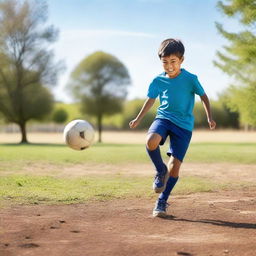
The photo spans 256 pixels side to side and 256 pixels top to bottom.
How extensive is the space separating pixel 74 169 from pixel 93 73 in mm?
31862

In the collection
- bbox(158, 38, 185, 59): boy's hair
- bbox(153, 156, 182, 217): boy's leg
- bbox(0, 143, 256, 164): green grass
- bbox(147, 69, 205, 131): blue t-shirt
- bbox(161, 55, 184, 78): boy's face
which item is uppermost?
bbox(158, 38, 185, 59): boy's hair

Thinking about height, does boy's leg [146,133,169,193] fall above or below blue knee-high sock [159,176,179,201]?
above

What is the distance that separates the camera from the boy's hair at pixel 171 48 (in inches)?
233

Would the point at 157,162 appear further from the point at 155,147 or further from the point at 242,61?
the point at 242,61

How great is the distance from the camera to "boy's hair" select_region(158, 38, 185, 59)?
5.92m

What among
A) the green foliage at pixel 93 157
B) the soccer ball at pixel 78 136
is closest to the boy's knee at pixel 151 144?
the soccer ball at pixel 78 136

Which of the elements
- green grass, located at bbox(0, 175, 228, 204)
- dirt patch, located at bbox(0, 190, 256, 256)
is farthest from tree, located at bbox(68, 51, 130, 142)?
dirt patch, located at bbox(0, 190, 256, 256)

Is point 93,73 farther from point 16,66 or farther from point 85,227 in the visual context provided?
point 85,227

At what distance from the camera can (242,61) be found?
23703mm

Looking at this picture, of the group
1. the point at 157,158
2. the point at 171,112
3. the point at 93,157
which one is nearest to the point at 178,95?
the point at 171,112

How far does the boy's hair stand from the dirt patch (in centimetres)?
208

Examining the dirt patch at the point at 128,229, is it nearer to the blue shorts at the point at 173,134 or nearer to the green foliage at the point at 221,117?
the blue shorts at the point at 173,134

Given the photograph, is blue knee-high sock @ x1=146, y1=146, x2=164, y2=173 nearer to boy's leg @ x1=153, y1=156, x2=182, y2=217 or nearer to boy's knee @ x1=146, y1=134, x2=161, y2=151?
boy's knee @ x1=146, y1=134, x2=161, y2=151

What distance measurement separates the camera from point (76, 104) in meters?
44.1
